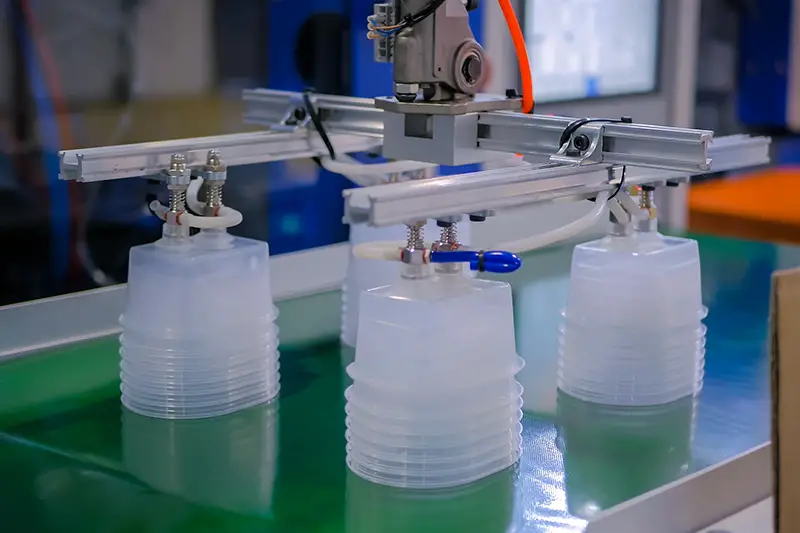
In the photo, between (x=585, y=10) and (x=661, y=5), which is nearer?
(x=585, y=10)

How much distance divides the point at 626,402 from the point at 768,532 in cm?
27

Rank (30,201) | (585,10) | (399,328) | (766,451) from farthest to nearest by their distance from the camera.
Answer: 1. (585,10)
2. (30,201)
3. (766,451)
4. (399,328)

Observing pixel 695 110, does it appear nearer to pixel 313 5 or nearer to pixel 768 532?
pixel 313 5

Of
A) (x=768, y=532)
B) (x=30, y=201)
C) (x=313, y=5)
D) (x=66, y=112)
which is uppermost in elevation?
(x=313, y=5)

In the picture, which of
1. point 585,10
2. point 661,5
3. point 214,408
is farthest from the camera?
point 661,5

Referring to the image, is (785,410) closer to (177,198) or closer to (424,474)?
(424,474)

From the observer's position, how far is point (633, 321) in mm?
1293

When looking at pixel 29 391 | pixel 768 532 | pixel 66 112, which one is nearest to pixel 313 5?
pixel 66 112

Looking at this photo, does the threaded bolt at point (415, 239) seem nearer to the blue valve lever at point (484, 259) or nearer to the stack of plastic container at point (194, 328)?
the blue valve lever at point (484, 259)

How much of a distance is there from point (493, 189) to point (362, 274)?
1.55ft

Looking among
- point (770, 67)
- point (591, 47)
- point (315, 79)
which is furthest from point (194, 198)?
point (770, 67)

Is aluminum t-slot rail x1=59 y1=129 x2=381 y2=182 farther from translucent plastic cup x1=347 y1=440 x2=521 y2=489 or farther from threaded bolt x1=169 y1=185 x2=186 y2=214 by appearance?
translucent plastic cup x1=347 y1=440 x2=521 y2=489

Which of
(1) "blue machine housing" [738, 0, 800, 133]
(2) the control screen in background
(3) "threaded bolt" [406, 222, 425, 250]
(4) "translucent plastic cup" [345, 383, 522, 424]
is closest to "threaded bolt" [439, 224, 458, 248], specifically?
(3) "threaded bolt" [406, 222, 425, 250]

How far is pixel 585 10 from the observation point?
2.65 metres
